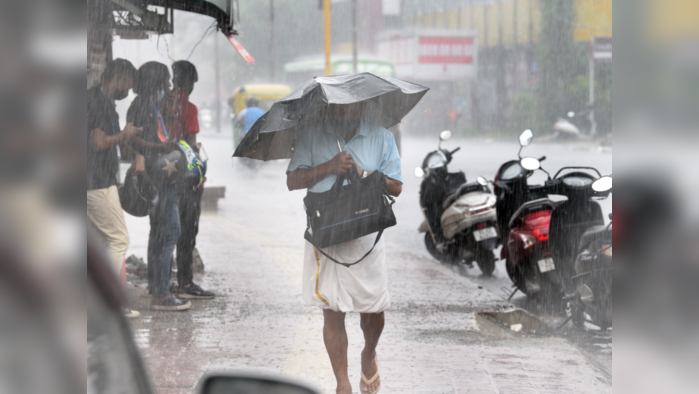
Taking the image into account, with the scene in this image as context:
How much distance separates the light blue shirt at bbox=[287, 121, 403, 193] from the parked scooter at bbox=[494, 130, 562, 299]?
2.07 metres

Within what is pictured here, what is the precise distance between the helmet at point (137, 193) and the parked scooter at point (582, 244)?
297 cm

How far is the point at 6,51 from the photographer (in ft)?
4.21

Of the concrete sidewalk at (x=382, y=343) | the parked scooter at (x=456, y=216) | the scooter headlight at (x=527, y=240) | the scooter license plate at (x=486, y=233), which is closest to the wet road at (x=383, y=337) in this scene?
the concrete sidewalk at (x=382, y=343)

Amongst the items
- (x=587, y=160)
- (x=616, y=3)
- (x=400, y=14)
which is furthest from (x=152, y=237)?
(x=400, y=14)

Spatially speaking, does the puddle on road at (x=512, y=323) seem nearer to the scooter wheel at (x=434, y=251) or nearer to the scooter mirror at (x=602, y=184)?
the scooter mirror at (x=602, y=184)

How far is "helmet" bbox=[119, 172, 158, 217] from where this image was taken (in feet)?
17.9

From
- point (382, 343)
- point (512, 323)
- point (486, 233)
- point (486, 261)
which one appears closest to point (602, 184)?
point (512, 323)

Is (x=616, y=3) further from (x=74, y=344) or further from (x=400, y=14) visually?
(x=400, y=14)

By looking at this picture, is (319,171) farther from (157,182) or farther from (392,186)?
(157,182)

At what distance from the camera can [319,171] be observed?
12.0 feet

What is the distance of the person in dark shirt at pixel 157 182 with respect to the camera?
18.2 ft

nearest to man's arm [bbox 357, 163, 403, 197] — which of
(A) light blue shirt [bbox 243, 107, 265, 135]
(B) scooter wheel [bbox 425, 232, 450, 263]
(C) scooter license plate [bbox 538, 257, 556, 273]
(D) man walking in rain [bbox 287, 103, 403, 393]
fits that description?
(D) man walking in rain [bbox 287, 103, 403, 393]

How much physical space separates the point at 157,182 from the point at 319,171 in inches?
90.5

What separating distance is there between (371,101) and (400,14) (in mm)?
38579
